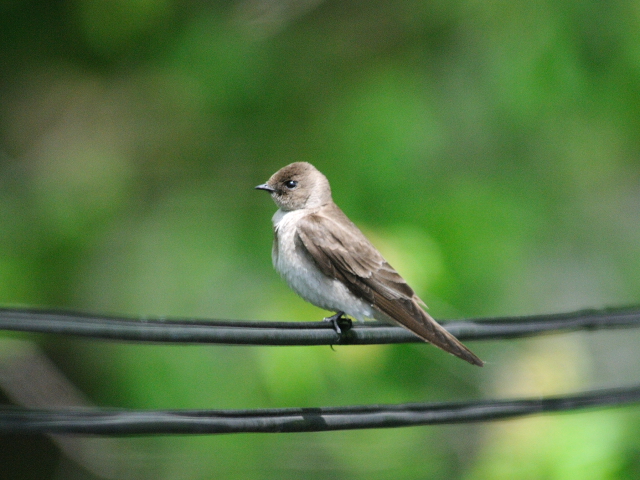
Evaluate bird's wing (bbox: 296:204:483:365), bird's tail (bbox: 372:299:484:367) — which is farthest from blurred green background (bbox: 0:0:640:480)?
bird's tail (bbox: 372:299:484:367)

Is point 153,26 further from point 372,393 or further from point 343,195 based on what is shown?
point 372,393

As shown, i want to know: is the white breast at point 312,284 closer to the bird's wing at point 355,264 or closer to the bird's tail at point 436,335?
the bird's wing at point 355,264

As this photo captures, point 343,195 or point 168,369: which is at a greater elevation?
point 343,195

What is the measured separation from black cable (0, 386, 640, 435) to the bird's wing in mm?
598

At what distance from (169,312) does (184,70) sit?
1.90 meters

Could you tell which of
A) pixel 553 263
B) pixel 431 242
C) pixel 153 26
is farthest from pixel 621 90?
pixel 153 26

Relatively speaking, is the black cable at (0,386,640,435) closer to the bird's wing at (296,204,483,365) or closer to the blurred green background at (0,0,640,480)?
the bird's wing at (296,204,483,365)

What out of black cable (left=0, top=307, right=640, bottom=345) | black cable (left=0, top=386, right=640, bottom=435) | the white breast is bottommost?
black cable (left=0, top=386, right=640, bottom=435)

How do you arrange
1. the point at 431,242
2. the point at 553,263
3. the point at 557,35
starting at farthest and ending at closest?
the point at 553,263
the point at 557,35
the point at 431,242

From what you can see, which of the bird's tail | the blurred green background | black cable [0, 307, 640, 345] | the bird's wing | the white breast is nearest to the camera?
black cable [0, 307, 640, 345]

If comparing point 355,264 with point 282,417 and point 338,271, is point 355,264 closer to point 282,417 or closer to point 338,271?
point 338,271

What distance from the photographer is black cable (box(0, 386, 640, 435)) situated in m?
2.05

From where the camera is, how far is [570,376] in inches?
212

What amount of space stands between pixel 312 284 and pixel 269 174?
7.36ft
